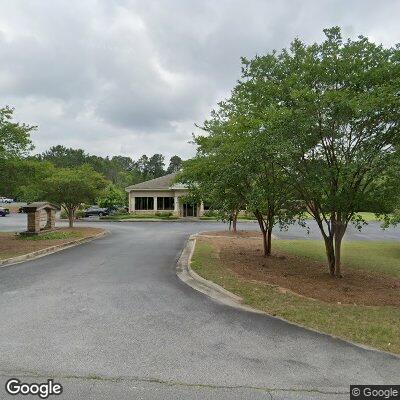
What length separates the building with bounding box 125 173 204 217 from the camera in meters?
43.8

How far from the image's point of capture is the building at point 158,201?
43.8 metres

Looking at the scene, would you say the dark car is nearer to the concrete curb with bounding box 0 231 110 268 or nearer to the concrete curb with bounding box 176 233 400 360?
the concrete curb with bounding box 0 231 110 268

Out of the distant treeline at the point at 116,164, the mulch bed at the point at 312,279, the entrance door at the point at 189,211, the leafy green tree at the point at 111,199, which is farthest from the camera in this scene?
the distant treeline at the point at 116,164

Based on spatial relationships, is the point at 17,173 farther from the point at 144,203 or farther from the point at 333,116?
the point at 144,203

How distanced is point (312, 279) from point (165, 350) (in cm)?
716

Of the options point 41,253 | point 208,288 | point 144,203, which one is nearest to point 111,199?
point 144,203

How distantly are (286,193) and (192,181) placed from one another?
5.12 metres

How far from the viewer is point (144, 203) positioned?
149 ft

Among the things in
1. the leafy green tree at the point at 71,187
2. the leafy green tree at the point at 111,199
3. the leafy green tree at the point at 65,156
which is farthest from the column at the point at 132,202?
the leafy green tree at the point at 65,156

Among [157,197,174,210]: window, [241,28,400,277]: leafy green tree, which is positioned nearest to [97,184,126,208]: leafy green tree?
[157,197,174,210]: window

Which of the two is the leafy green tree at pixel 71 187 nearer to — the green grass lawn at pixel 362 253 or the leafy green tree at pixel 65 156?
the green grass lawn at pixel 362 253

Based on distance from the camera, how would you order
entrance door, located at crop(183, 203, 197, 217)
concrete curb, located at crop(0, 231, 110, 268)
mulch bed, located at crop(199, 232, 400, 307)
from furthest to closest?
1. entrance door, located at crop(183, 203, 197, 217)
2. concrete curb, located at crop(0, 231, 110, 268)
3. mulch bed, located at crop(199, 232, 400, 307)

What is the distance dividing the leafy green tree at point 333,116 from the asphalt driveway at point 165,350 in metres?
4.65

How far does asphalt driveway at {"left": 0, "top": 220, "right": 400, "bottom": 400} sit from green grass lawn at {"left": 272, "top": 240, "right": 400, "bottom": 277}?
8.96 m
